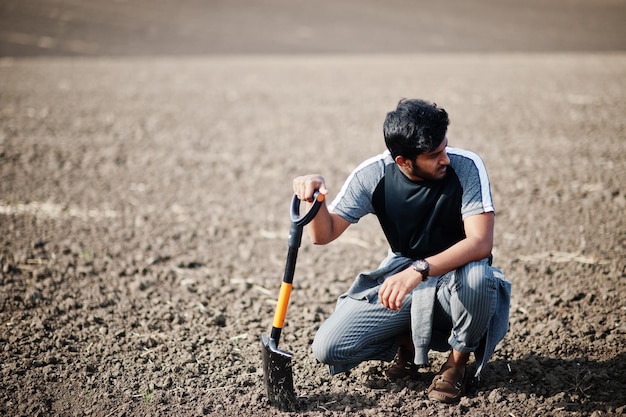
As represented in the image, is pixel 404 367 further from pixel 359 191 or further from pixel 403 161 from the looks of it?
pixel 403 161

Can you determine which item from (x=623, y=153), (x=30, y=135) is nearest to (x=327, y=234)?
(x=623, y=153)

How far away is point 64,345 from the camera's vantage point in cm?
341

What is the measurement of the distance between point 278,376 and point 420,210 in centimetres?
93

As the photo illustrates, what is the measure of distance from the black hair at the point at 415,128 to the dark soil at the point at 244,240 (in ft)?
3.58

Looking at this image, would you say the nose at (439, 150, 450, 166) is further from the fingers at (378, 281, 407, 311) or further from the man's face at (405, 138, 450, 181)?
the fingers at (378, 281, 407, 311)

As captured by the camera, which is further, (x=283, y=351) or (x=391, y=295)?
(x=283, y=351)

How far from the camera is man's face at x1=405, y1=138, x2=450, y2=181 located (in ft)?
8.79

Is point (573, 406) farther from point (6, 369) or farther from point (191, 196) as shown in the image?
point (191, 196)

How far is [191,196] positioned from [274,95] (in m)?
3.73

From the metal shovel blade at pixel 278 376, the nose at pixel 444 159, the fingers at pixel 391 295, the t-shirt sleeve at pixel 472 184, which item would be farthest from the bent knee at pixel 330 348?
the nose at pixel 444 159

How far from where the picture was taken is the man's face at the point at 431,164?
2.68 metres

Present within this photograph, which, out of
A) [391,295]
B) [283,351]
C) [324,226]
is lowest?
[283,351]

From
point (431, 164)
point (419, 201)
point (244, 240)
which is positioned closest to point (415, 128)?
point (431, 164)

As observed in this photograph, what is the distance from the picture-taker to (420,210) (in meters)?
2.81
